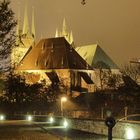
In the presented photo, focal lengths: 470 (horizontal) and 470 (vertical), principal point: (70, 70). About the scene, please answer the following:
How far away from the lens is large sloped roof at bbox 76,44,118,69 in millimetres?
125375

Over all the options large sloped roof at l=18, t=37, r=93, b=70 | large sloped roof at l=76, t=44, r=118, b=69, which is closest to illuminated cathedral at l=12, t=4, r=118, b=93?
large sloped roof at l=18, t=37, r=93, b=70

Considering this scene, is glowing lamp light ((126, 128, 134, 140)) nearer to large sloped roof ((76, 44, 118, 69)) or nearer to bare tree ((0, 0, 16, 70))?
bare tree ((0, 0, 16, 70))

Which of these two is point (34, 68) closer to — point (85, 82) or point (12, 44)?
point (85, 82)

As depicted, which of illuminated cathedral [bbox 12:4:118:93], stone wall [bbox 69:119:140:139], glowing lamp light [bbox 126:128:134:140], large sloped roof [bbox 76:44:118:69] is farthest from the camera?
large sloped roof [bbox 76:44:118:69]

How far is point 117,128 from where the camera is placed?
25.4 m

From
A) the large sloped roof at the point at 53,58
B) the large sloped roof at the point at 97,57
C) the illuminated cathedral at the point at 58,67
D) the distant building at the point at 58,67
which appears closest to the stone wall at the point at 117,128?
the illuminated cathedral at the point at 58,67

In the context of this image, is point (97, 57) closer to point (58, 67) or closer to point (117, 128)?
point (58, 67)

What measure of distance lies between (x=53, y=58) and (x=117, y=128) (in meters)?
83.3

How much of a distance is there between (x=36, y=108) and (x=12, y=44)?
173ft

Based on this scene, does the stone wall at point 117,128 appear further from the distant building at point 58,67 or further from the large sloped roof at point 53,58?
the large sloped roof at point 53,58

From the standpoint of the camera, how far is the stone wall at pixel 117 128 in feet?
75.3

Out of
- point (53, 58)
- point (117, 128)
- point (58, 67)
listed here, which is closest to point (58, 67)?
point (58, 67)

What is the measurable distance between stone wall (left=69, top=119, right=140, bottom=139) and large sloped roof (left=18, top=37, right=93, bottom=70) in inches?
2835

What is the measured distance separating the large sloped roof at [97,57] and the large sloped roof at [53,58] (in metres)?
16.2
